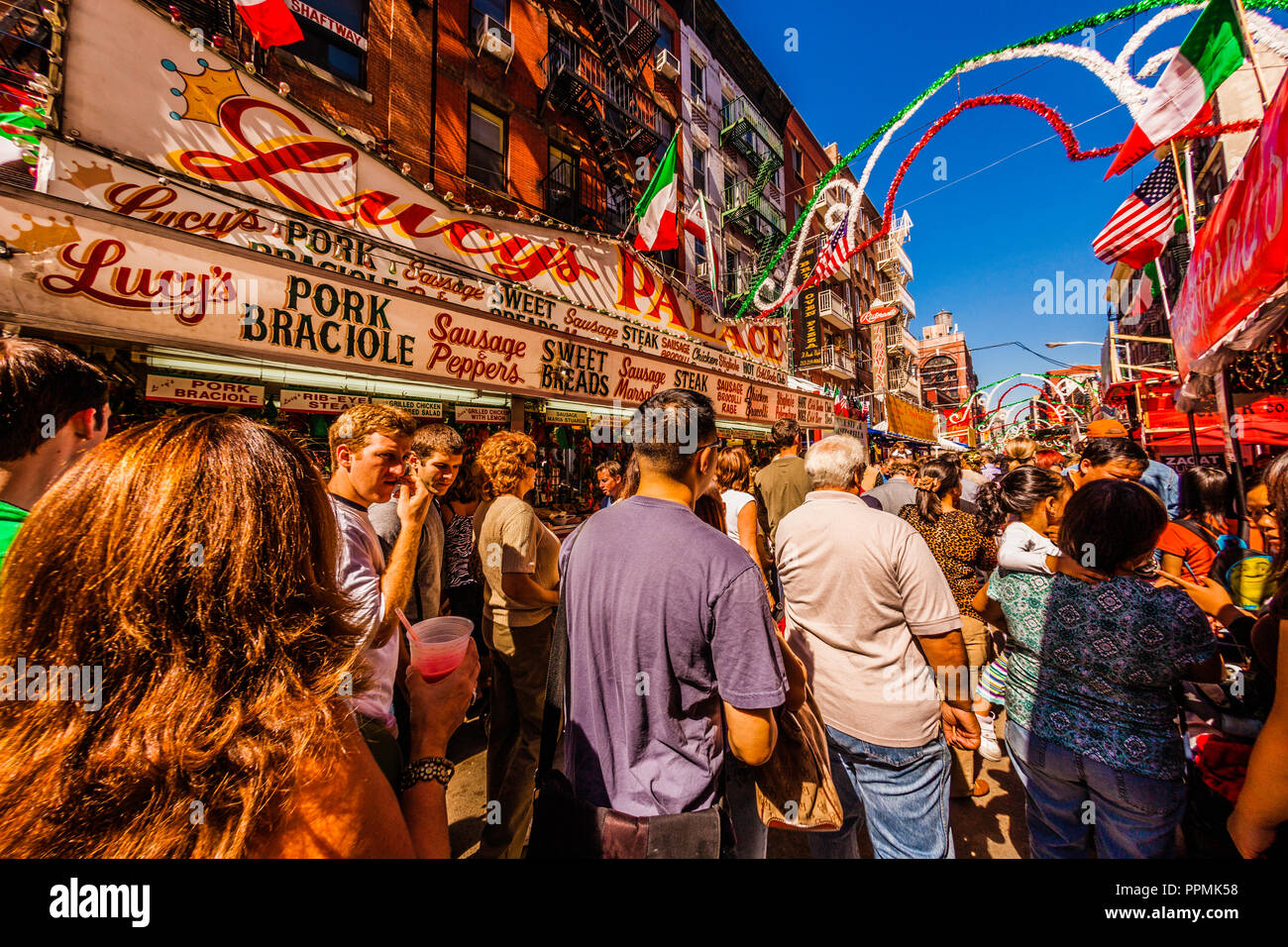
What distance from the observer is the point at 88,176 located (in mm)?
3061

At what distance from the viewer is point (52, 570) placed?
847 millimetres

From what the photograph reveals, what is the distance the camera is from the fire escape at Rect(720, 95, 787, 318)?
1588cm

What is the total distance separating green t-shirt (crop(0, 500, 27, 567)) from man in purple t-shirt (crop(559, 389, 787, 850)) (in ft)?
5.18

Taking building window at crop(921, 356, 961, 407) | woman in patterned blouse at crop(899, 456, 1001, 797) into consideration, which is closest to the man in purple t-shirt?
woman in patterned blouse at crop(899, 456, 1001, 797)

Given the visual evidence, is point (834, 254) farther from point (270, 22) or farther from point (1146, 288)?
point (1146, 288)

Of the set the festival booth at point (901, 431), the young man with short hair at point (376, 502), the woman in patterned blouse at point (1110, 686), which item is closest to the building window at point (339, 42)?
the young man with short hair at point (376, 502)

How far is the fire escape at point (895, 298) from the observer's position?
2891 cm

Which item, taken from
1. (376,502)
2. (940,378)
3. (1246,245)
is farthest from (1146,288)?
(940,378)

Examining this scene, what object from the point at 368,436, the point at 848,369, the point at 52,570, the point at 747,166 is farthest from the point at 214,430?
the point at 848,369

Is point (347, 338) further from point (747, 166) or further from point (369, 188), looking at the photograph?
point (747, 166)

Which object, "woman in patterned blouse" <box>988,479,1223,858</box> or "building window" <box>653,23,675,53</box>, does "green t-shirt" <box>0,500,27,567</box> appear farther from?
"building window" <box>653,23,675,53</box>

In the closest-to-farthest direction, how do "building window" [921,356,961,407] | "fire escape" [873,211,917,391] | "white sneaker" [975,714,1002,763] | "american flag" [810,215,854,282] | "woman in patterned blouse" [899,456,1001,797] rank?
1. "woman in patterned blouse" [899,456,1001,797]
2. "white sneaker" [975,714,1002,763]
3. "american flag" [810,215,854,282]
4. "fire escape" [873,211,917,391]
5. "building window" [921,356,961,407]

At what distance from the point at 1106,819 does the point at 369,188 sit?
289 inches

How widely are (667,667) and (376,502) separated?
1.64 meters
